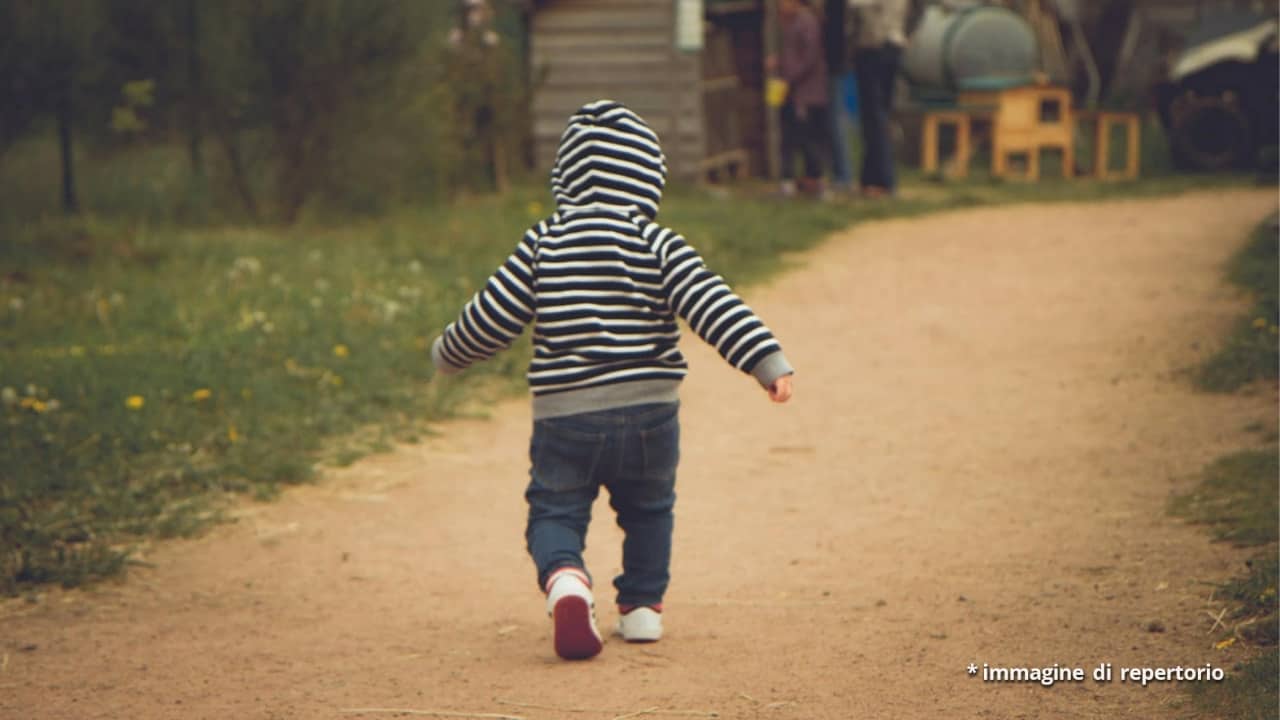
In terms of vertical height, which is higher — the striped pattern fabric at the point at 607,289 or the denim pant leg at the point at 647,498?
the striped pattern fabric at the point at 607,289

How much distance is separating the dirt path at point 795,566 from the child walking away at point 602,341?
306mm

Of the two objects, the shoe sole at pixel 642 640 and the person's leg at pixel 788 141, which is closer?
the shoe sole at pixel 642 640

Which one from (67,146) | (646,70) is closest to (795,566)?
(67,146)

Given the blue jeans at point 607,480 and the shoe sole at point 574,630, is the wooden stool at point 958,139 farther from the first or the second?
the shoe sole at point 574,630

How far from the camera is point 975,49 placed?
17281 millimetres

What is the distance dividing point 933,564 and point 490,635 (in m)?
1.43

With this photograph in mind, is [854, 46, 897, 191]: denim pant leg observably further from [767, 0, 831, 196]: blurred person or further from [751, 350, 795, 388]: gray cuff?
[751, 350, 795, 388]: gray cuff

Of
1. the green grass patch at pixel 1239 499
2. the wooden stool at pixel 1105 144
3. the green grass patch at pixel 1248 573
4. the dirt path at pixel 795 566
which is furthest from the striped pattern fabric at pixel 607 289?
the wooden stool at pixel 1105 144

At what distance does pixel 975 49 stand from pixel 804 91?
336 cm

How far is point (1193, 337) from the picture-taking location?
8.39m

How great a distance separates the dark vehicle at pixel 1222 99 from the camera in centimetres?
1524

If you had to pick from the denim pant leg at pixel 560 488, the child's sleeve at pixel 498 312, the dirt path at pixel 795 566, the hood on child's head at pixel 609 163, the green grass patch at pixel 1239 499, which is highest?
the hood on child's head at pixel 609 163

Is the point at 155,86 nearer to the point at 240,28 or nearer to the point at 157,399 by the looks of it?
the point at 240,28

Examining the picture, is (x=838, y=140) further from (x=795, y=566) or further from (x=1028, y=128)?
(x=795, y=566)
